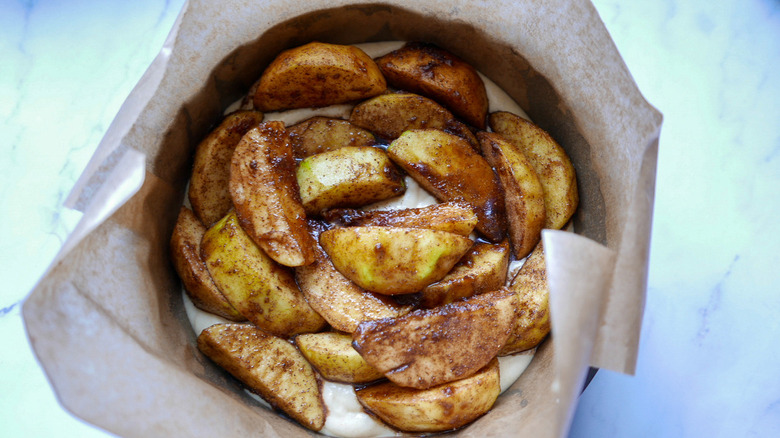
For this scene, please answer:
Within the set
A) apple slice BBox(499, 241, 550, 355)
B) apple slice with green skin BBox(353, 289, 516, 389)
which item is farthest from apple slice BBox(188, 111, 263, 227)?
apple slice BBox(499, 241, 550, 355)

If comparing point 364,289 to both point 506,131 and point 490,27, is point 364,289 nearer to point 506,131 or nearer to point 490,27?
point 506,131

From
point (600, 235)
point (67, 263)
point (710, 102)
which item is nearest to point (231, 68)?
point (67, 263)

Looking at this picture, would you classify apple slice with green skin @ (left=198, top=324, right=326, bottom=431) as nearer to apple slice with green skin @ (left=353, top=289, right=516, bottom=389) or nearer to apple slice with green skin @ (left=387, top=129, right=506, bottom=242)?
apple slice with green skin @ (left=353, top=289, right=516, bottom=389)

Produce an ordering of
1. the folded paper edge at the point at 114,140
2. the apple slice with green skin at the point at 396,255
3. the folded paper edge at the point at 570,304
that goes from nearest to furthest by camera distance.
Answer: the folded paper edge at the point at 570,304 → the folded paper edge at the point at 114,140 → the apple slice with green skin at the point at 396,255

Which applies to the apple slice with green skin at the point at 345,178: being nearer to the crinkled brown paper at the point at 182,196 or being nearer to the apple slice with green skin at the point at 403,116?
the apple slice with green skin at the point at 403,116

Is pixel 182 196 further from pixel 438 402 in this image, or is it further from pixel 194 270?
pixel 438 402

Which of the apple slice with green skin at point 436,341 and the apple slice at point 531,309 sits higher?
the apple slice at point 531,309

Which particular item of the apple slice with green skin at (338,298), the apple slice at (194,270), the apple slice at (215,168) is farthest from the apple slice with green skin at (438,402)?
the apple slice at (215,168)

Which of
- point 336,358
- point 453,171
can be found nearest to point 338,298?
point 336,358
